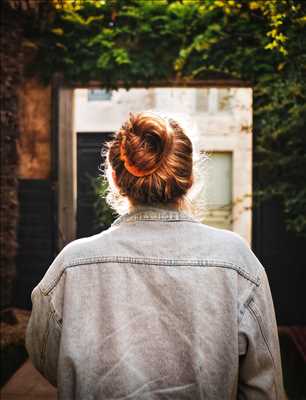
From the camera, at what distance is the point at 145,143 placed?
1400 millimetres

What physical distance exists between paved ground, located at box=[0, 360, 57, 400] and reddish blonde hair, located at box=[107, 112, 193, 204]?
3043 mm

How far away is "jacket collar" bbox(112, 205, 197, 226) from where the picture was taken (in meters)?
1.43

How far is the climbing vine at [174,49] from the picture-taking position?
5.55 metres

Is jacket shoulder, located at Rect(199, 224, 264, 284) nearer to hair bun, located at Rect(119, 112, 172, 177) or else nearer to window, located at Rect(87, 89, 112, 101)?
hair bun, located at Rect(119, 112, 172, 177)

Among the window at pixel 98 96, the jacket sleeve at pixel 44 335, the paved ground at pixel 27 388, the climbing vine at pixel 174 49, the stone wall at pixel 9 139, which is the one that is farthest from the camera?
the window at pixel 98 96

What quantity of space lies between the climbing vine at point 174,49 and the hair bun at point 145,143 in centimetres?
407

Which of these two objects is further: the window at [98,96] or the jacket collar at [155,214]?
the window at [98,96]

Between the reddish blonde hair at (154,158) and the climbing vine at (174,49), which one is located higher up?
the climbing vine at (174,49)

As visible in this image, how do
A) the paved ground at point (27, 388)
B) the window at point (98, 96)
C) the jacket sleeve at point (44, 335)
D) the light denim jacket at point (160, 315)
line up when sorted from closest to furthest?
the light denim jacket at point (160, 315)
the jacket sleeve at point (44, 335)
the paved ground at point (27, 388)
the window at point (98, 96)

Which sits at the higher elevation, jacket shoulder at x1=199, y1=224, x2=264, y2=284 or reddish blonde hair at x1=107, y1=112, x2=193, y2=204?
reddish blonde hair at x1=107, y1=112, x2=193, y2=204

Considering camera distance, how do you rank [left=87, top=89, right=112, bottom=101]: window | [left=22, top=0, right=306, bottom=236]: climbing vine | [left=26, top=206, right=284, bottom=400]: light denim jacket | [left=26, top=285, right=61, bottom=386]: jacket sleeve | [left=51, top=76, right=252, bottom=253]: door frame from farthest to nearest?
[left=87, top=89, right=112, bottom=101]: window < [left=51, top=76, right=252, bottom=253]: door frame < [left=22, top=0, right=306, bottom=236]: climbing vine < [left=26, top=285, right=61, bottom=386]: jacket sleeve < [left=26, top=206, right=284, bottom=400]: light denim jacket

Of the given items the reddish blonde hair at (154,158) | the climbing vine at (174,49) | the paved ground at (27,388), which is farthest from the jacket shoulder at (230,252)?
the climbing vine at (174,49)

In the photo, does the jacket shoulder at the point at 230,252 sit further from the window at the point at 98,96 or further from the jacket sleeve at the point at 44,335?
the window at the point at 98,96

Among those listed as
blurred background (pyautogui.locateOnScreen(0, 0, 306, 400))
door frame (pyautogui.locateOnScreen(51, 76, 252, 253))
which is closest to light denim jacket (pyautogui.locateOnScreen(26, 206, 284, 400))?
blurred background (pyautogui.locateOnScreen(0, 0, 306, 400))
